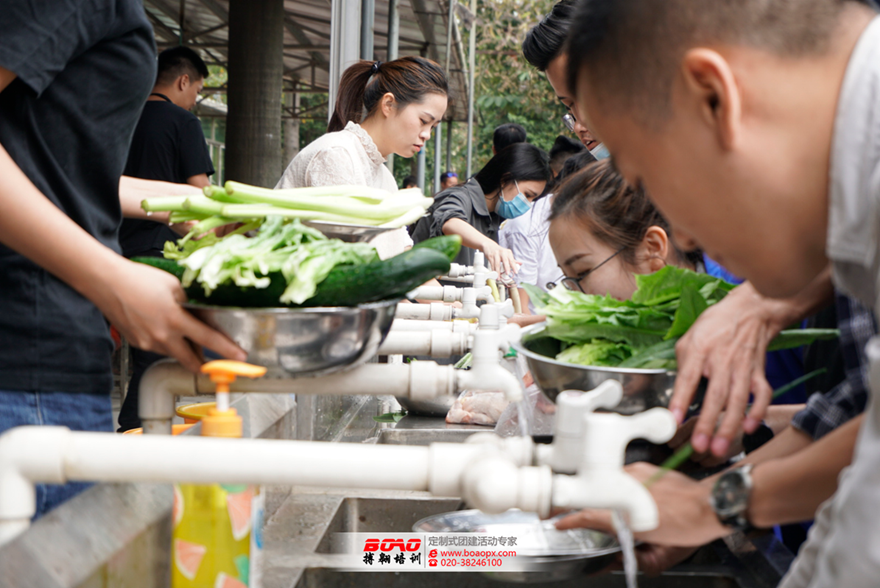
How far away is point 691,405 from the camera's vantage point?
1.35 m

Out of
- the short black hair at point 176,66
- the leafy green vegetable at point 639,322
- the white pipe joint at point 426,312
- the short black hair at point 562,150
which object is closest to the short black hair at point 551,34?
the white pipe joint at point 426,312

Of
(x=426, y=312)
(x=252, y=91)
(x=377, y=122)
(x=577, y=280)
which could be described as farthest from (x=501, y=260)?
(x=252, y=91)

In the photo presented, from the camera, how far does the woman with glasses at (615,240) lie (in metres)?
2.44

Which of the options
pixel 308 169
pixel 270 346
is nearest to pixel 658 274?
pixel 270 346

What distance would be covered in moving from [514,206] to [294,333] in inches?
206

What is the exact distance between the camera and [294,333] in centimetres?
114

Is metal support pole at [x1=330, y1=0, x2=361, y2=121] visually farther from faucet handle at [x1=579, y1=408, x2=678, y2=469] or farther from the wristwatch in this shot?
faucet handle at [x1=579, y1=408, x2=678, y2=469]

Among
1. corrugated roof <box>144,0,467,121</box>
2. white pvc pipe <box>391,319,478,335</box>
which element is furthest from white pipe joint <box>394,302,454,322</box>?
corrugated roof <box>144,0,467,121</box>

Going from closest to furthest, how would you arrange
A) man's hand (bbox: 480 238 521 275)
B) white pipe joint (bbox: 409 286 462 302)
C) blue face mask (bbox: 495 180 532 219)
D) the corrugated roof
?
white pipe joint (bbox: 409 286 462 302) < man's hand (bbox: 480 238 521 275) < blue face mask (bbox: 495 180 532 219) < the corrugated roof

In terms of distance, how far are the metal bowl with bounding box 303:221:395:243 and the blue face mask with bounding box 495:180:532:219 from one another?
465 cm

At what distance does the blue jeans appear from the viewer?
54.0 inches

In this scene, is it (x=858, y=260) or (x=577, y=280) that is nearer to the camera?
(x=858, y=260)

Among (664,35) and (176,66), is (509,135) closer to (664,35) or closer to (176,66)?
(176,66)

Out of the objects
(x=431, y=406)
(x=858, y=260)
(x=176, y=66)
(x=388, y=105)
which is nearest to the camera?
(x=858, y=260)
